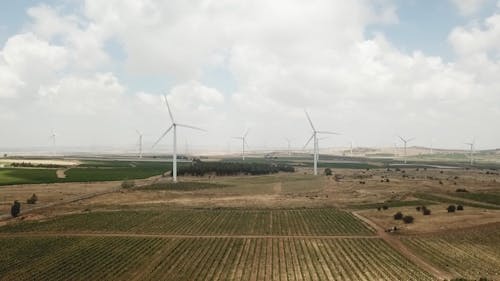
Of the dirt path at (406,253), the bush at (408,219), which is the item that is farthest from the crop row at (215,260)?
the bush at (408,219)

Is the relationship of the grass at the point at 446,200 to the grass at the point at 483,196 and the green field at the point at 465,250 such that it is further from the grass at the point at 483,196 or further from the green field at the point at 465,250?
the green field at the point at 465,250

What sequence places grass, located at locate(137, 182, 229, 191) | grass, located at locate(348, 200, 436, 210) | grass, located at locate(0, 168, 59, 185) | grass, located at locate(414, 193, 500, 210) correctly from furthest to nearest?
grass, located at locate(0, 168, 59, 185) < grass, located at locate(137, 182, 229, 191) < grass, located at locate(348, 200, 436, 210) < grass, located at locate(414, 193, 500, 210)

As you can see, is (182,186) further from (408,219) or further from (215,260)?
(215,260)

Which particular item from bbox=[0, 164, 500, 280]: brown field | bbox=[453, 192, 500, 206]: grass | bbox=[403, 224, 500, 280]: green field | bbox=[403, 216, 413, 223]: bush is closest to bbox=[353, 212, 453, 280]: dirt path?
bbox=[0, 164, 500, 280]: brown field

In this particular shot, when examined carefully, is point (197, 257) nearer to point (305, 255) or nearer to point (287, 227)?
point (305, 255)

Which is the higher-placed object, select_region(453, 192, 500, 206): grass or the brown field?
select_region(453, 192, 500, 206): grass

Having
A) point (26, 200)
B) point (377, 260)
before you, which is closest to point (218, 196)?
point (26, 200)

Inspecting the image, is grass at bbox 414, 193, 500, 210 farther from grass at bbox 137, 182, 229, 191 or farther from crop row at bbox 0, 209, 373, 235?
grass at bbox 137, 182, 229, 191
